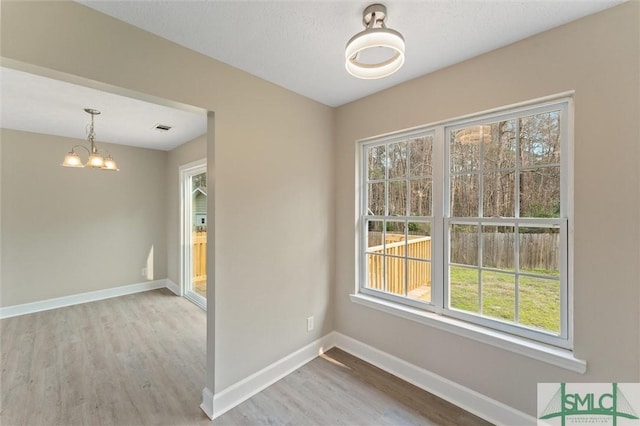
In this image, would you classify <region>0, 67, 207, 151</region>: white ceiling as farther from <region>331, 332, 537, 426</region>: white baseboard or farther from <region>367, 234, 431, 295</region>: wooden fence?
<region>331, 332, 537, 426</region>: white baseboard

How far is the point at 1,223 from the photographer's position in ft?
11.2

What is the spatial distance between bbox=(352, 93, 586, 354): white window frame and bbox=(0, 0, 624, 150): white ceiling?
45 cm

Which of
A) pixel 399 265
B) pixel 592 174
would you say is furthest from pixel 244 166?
pixel 592 174

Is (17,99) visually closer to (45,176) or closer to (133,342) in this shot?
(45,176)

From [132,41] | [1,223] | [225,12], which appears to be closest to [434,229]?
[225,12]

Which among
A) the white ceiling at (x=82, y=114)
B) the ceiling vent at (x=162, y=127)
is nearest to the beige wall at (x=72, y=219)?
the white ceiling at (x=82, y=114)

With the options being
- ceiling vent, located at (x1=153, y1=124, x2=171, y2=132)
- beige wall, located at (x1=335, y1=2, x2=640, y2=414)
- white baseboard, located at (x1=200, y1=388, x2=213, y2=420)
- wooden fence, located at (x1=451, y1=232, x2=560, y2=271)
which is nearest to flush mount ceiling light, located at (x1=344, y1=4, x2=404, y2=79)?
beige wall, located at (x1=335, y1=2, x2=640, y2=414)

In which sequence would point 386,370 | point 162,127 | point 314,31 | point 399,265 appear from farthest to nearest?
point 162,127, point 399,265, point 386,370, point 314,31

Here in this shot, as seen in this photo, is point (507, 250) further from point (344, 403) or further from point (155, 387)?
point (155, 387)

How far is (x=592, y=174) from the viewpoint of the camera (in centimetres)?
147

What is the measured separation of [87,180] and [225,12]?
159 inches

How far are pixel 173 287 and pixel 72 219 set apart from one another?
1.78 metres

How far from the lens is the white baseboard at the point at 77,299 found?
3.48 meters

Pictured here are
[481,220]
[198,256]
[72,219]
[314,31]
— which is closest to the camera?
[314,31]
